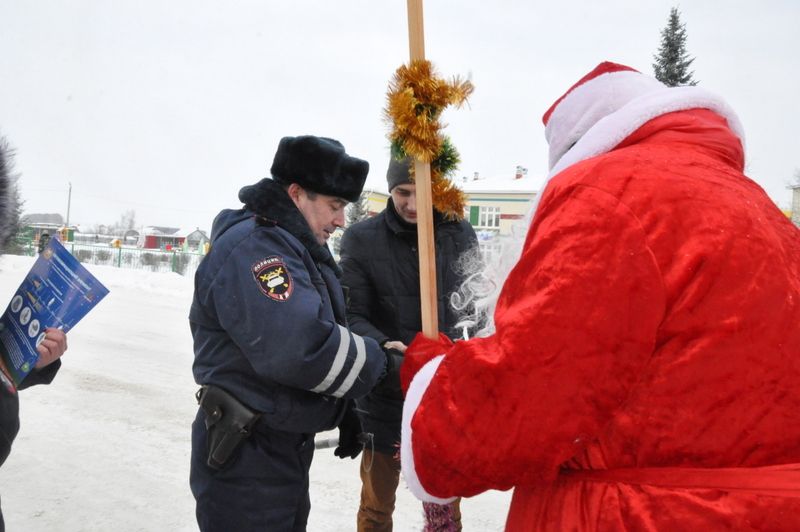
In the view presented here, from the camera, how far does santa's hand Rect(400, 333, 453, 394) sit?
177 centimetres

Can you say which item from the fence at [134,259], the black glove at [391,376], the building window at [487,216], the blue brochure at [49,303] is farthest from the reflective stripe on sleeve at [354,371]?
the building window at [487,216]

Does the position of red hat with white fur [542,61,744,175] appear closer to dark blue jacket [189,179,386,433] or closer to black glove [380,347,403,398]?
dark blue jacket [189,179,386,433]


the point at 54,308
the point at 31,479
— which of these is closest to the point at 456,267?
the point at 54,308

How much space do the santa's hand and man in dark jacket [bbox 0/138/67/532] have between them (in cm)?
113

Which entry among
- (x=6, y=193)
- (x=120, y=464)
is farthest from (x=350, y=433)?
(x=120, y=464)

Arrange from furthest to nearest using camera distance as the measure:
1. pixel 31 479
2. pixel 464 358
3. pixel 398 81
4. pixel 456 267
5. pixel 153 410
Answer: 1. pixel 153 410
2. pixel 31 479
3. pixel 456 267
4. pixel 398 81
5. pixel 464 358

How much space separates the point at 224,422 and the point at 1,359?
74 centimetres

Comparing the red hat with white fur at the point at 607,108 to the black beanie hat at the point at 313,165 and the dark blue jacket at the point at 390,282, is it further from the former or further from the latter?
the dark blue jacket at the point at 390,282

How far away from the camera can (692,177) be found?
1004 mm

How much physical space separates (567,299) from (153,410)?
15.5 feet

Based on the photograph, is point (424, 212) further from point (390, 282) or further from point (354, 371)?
point (390, 282)

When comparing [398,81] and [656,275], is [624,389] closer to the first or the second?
[656,275]

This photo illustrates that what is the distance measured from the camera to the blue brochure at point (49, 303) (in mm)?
1840

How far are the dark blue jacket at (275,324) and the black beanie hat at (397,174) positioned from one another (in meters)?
0.92
